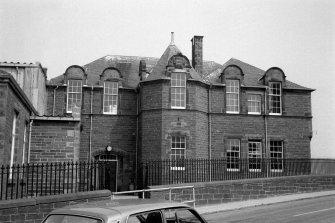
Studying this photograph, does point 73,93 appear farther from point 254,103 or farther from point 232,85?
point 254,103

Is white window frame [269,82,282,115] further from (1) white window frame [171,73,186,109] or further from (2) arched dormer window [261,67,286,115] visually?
(1) white window frame [171,73,186,109]

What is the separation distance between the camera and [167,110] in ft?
84.4

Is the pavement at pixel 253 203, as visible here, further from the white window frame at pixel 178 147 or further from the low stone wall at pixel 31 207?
the white window frame at pixel 178 147

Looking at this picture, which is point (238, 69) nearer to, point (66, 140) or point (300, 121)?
point (300, 121)

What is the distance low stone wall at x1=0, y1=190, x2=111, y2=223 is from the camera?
34.3 ft

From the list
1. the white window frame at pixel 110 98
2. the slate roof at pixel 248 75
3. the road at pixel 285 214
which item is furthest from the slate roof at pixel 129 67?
the road at pixel 285 214

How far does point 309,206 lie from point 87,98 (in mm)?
17346

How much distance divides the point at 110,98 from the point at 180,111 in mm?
5772

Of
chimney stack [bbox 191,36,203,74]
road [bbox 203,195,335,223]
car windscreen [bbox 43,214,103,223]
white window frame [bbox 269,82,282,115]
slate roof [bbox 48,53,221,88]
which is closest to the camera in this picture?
car windscreen [bbox 43,214,103,223]

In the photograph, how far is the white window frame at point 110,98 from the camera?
28.3 metres

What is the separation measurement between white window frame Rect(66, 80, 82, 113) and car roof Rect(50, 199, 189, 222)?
2291cm

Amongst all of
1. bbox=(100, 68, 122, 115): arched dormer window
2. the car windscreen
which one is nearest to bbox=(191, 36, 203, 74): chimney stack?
bbox=(100, 68, 122, 115): arched dormer window

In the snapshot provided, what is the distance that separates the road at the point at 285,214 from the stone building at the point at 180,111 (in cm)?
961

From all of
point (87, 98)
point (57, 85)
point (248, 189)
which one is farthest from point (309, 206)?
point (57, 85)
